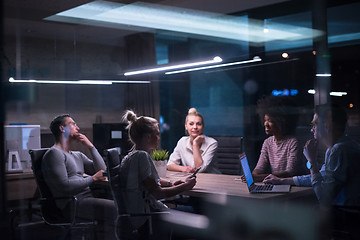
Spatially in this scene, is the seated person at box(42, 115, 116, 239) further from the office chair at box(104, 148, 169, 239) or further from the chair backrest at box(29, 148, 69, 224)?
the office chair at box(104, 148, 169, 239)

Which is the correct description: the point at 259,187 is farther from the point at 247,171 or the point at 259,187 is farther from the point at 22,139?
the point at 22,139

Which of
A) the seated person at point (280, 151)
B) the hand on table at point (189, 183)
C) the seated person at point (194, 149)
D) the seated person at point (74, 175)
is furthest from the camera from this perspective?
the seated person at point (194, 149)

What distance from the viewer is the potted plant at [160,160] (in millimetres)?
3474

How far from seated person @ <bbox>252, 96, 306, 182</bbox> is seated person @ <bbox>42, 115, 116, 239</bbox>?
1.34m

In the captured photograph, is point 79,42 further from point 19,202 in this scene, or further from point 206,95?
point 206,95

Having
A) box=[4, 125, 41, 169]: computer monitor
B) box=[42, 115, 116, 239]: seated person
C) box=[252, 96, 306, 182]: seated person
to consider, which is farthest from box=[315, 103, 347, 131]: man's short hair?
box=[4, 125, 41, 169]: computer monitor

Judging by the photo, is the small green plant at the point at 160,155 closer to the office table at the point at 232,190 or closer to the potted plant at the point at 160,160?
the potted plant at the point at 160,160

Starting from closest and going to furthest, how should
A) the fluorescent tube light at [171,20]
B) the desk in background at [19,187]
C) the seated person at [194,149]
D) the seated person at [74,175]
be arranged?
the seated person at [74,175] → the desk in background at [19,187] → the seated person at [194,149] → the fluorescent tube light at [171,20]

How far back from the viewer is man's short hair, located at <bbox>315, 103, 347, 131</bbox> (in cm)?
278

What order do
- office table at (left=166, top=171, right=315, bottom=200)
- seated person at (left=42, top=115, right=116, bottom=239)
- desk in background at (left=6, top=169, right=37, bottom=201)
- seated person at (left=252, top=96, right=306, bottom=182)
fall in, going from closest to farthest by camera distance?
1. office table at (left=166, top=171, right=315, bottom=200)
2. seated person at (left=252, top=96, right=306, bottom=182)
3. seated person at (left=42, top=115, right=116, bottom=239)
4. desk in background at (left=6, top=169, right=37, bottom=201)

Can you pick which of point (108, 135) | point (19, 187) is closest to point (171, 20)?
point (108, 135)

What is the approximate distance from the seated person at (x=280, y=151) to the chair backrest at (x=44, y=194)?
5.58 ft

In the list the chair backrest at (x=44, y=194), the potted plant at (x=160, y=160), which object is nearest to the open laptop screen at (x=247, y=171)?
the potted plant at (x=160, y=160)

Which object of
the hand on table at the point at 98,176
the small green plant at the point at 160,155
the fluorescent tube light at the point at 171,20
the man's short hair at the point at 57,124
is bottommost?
the hand on table at the point at 98,176
